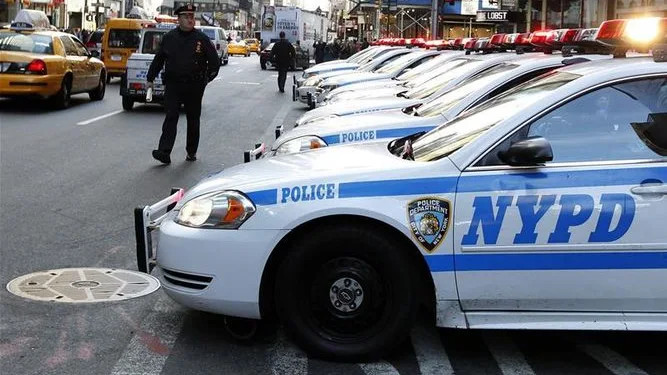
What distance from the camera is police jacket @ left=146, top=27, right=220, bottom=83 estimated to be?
1063cm

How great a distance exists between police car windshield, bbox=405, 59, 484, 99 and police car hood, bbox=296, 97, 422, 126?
170 mm

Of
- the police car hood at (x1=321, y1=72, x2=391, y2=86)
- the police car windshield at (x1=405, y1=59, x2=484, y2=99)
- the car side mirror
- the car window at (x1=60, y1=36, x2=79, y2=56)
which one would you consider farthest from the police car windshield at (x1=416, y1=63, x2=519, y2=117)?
the car window at (x1=60, y1=36, x2=79, y2=56)

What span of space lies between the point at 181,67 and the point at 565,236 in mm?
7281

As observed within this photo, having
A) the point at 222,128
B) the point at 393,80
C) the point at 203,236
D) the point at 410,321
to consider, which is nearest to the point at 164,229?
the point at 203,236

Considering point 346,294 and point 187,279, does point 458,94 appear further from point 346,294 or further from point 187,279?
point 187,279

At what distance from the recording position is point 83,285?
18.8ft

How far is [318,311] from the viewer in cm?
443

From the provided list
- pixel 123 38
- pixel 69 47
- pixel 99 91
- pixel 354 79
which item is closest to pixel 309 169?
pixel 354 79

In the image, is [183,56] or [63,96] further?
[63,96]

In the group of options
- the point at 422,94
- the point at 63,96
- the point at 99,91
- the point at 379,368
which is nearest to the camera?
the point at 379,368

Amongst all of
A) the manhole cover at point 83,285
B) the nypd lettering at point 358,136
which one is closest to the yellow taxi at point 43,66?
the nypd lettering at point 358,136

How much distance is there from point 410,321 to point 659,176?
1.40m

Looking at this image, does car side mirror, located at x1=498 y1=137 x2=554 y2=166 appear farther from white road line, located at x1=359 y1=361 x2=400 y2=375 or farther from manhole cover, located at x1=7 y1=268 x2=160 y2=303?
manhole cover, located at x1=7 y1=268 x2=160 y2=303

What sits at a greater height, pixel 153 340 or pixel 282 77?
pixel 282 77
